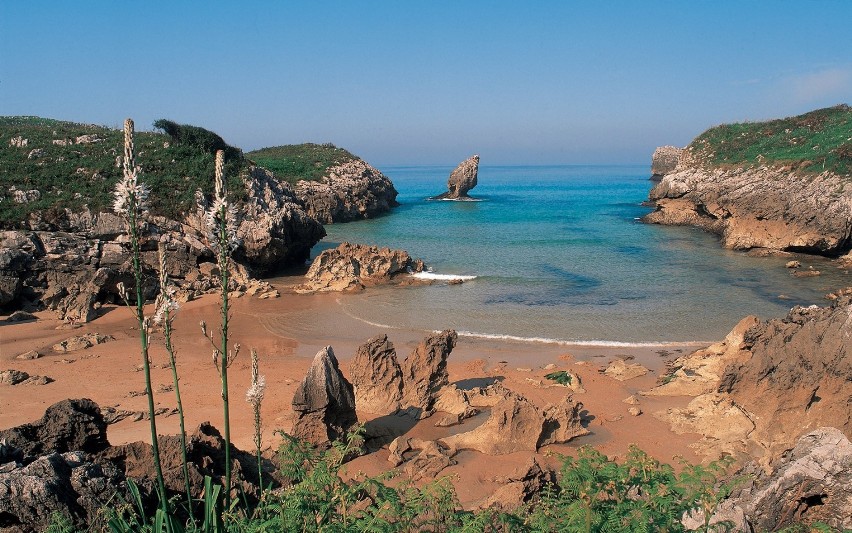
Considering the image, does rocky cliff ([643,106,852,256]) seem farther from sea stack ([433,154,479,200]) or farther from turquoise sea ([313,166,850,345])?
sea stack ([433,154,479,200])

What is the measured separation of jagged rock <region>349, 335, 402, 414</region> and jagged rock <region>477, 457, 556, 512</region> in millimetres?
4038

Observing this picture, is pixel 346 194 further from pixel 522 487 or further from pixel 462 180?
pixel 522 487

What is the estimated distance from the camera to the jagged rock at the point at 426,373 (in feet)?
36.3

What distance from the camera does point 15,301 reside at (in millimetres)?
18359

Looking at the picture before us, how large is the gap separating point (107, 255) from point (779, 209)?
103 ft

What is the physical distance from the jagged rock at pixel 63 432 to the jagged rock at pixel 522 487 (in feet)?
13.6

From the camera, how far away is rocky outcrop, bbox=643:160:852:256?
29.2 metres

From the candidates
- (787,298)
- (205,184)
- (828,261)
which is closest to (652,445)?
(787,298)

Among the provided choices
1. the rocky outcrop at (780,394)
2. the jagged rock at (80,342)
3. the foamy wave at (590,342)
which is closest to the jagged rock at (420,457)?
the rocky outcrop at (780,394)

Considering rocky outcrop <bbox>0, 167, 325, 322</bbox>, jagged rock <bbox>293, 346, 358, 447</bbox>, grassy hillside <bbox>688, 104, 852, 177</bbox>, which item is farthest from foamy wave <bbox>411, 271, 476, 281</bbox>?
grassy hillside <bbox>688, 104, 852, 177</bbox>

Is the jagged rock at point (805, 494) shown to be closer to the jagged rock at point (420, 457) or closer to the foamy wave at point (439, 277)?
the jagged rock at point (420, 457)

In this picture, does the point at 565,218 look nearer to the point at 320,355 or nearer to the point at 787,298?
the point at 787,298

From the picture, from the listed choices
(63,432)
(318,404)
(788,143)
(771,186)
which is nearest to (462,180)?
(788,143)

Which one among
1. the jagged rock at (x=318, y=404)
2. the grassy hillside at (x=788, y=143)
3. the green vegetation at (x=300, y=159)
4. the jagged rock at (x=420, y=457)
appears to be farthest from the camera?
the green vegetation at (x=300, y=159)
